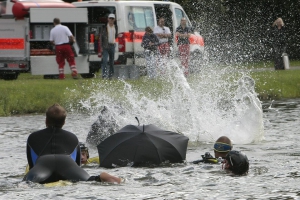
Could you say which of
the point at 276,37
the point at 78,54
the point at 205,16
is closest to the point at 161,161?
the point at 78,54

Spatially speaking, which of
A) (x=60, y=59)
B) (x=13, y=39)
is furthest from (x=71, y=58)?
(x=13, y=39)

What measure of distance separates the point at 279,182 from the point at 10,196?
3.38 meters

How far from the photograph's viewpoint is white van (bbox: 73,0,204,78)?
1296 inches

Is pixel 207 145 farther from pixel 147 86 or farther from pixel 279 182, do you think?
pixel 147 86

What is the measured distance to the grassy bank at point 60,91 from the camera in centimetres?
2488

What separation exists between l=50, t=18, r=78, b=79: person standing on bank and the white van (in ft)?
8.15

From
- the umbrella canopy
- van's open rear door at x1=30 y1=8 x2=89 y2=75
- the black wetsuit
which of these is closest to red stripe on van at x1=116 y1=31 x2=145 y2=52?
van's open rear door at x1=30 y1=8 x2=89 y2=75

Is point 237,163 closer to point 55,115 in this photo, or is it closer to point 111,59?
point 55,115

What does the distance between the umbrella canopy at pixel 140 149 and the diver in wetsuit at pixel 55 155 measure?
1.71m

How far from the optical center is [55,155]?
1271 centimetres

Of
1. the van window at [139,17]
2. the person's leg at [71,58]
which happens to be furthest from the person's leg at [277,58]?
the person's leg at [71,58]

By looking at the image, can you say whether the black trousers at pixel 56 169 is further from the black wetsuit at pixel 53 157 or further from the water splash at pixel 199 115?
the water splash at pixel 199 115

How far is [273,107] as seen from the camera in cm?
2544

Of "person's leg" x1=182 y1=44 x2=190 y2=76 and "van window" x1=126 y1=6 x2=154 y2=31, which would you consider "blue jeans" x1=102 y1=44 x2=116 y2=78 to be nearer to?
"person's leg" x1=182 y1=44 x2=190 y2=76
